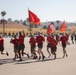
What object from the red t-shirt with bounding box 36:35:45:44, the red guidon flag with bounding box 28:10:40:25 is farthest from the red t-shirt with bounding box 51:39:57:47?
the red guidon flag with bounding box 28:10:40:25

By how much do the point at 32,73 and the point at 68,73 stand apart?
142 cm

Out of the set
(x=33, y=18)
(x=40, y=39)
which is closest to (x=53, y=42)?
(x=40, y=39)

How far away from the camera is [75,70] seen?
13.0 meters

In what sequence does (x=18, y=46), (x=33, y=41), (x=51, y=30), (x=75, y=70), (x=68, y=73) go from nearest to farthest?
(x=68, y=73)
(x=75, y=70)
(x=18, y=46)
(x=33, y=41)
(x=51, y=30)

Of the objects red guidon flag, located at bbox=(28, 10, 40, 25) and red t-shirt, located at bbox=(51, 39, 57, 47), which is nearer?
red t-shirt, located at bbox=(51, 39, 57, 47)

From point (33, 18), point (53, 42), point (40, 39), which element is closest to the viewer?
point (40, 39)

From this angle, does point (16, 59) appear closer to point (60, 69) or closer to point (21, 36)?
point (21, 36)

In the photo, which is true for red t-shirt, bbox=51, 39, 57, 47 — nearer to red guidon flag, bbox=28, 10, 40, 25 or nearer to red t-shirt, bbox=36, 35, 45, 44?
red t-shirt, bbox=36, 35, 45, 44

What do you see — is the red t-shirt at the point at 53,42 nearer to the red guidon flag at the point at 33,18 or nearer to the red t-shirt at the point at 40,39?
the red t-shirt at the point at 40,39

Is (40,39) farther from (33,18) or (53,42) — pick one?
(33,18)

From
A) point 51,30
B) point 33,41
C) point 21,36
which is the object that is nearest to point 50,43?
point 33,41

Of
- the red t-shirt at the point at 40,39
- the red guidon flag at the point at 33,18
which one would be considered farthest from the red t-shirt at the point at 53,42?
the red guidon flag at the point at 33,18

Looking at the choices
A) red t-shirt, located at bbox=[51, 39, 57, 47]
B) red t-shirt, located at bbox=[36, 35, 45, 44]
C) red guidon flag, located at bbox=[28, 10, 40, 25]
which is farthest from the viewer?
red guidon flag, located at bbox=[28, 10, 40, 25]

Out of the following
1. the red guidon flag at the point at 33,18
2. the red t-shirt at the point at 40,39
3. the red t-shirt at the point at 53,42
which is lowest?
the red t-shirt at the point at 53,42
